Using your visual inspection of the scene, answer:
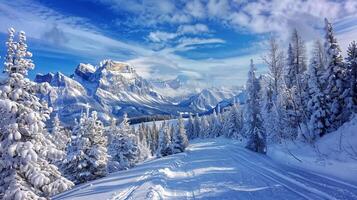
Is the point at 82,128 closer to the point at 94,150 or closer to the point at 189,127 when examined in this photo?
the point at 94,150

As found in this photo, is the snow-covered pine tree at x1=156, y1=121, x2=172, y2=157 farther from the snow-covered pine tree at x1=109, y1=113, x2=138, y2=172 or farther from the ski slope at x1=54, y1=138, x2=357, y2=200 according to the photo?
the ski slope at x1=54, y1=138, x2=357, y2=200

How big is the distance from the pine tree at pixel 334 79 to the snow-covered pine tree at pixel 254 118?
9.81 metres

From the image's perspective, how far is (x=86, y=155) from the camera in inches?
1227

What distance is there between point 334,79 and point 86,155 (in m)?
27.6

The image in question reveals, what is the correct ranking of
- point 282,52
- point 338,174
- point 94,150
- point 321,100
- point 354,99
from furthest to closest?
point 282,52
point 321,100
point 354,99
point 94,150
point 338,174

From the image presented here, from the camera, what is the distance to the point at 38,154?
15.1m

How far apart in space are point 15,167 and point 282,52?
3738 centimetres

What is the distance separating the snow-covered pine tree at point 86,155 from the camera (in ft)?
102

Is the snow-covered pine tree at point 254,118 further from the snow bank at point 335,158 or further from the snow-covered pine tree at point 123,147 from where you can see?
the snow-covered pine tree at point 123,147

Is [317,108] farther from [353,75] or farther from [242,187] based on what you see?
[242,187]

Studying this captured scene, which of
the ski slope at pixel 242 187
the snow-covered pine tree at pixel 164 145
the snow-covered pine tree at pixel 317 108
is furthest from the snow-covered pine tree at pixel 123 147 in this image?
the ski slope at pixel 242 187

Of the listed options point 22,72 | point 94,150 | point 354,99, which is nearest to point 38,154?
point 22,72

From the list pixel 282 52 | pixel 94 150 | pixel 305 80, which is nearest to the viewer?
pixel 94 150

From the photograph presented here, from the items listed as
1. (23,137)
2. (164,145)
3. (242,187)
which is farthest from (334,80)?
(164,145)
